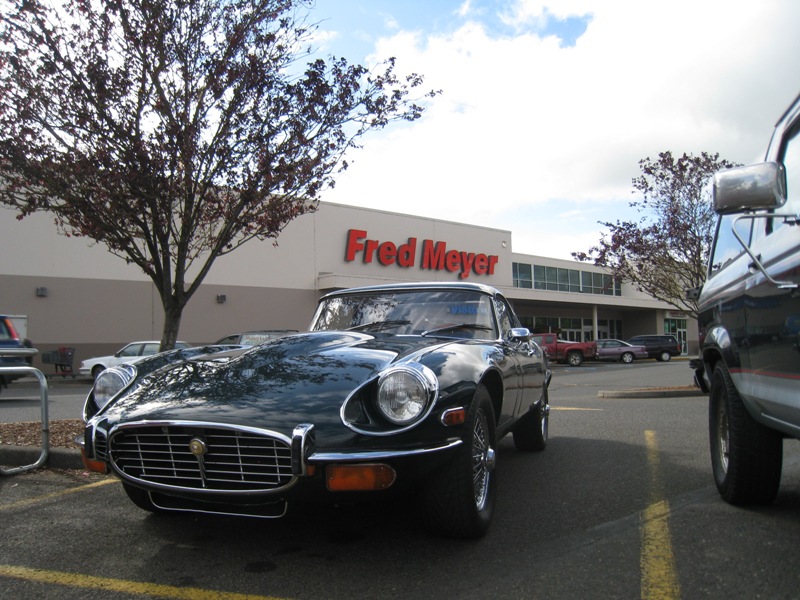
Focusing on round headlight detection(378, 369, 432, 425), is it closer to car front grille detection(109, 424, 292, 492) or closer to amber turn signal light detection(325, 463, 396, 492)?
amber turn signal light detection(325, 463, 396, 492)

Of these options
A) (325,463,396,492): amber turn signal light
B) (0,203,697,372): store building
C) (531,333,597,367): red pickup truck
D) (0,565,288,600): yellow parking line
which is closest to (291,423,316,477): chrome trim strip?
(325,463,396,492): amber turn signal light

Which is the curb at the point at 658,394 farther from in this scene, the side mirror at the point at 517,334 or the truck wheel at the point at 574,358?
the truck wheel at the point at 574,358

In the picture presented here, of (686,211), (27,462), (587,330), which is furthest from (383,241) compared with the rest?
(27,462)

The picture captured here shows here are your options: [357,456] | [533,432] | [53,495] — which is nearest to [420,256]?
[533,432]

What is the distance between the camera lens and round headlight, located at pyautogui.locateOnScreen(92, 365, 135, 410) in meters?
3.82

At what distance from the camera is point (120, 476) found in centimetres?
319

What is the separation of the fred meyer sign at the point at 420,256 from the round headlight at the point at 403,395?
26475mm

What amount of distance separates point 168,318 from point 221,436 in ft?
15.0

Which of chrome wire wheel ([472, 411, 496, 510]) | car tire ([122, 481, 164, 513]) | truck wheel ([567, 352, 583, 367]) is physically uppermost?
chrome wire wheel ([472, 411, 496, 510])

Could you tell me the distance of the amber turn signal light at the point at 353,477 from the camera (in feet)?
9.22

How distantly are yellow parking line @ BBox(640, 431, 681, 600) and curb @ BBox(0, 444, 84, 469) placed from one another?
427 centimetres

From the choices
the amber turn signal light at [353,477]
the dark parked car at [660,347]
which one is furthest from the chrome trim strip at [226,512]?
the dark parked car at [660,347]

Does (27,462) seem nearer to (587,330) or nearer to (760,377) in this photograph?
(760,377)

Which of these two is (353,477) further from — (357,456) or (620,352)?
(620,352)
